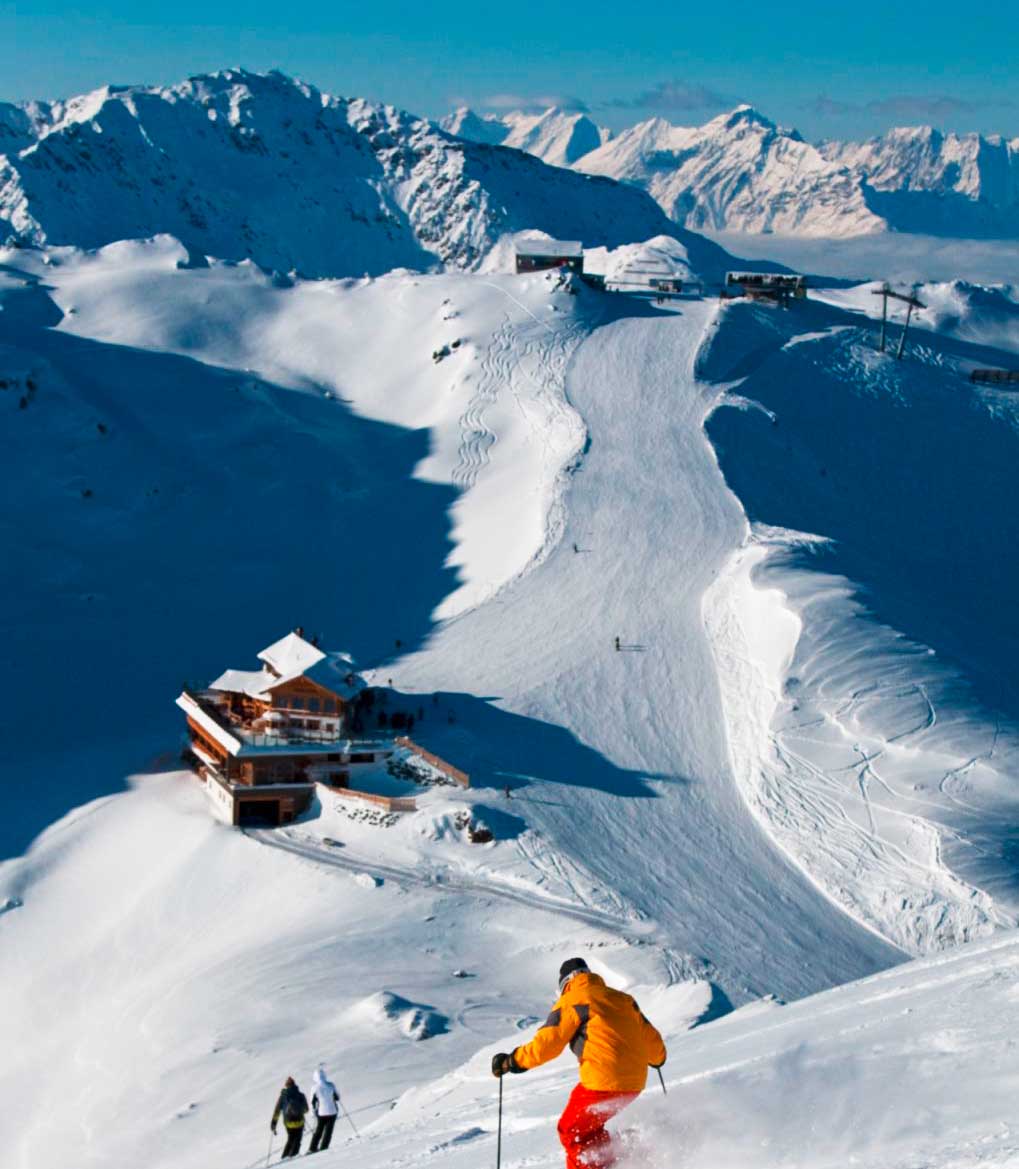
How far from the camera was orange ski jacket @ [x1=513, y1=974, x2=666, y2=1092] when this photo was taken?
1074 centimetres

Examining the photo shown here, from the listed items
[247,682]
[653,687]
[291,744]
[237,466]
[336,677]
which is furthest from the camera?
[237,466]

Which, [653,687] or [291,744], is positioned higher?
[653,687]

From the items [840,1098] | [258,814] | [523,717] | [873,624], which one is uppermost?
[840,1098]

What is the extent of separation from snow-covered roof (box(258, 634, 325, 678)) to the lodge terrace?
3 centimetres

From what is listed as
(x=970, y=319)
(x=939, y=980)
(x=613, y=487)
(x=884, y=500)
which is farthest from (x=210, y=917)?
(x=970, y=319)

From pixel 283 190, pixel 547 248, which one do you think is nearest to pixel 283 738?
pixel 547 248

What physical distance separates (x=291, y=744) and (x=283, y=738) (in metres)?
0.35

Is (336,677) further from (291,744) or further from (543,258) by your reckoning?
(543,258)

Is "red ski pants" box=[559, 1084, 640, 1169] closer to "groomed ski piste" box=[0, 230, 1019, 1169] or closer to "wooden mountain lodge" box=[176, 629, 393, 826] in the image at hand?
"groomed ski piste" box=[0, 230, 1019, 1169]

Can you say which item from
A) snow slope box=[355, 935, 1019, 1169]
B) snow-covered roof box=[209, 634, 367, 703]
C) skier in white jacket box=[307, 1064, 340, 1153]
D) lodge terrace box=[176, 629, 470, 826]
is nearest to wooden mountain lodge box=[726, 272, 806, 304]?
snow-covered roof box=[209, 634, 367, 703]

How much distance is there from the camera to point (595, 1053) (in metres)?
10.7

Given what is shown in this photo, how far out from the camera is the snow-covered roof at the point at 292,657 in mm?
41062

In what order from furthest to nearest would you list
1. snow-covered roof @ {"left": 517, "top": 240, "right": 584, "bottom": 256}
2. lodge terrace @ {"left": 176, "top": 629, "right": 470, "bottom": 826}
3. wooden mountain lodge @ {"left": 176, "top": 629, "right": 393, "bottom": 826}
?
snow-covered roof @ {"left": 517, "top": 240, "right": 584, "bottom": 256}
wooden mountain lodge @ {"left": 176, "top": 629, "right": 393, "bottom": 826}
lodge terrace @ {"left": 176, "top": 629, "right": 470, "bottom": 826}

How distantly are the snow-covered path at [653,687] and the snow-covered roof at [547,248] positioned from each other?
99.3ft
